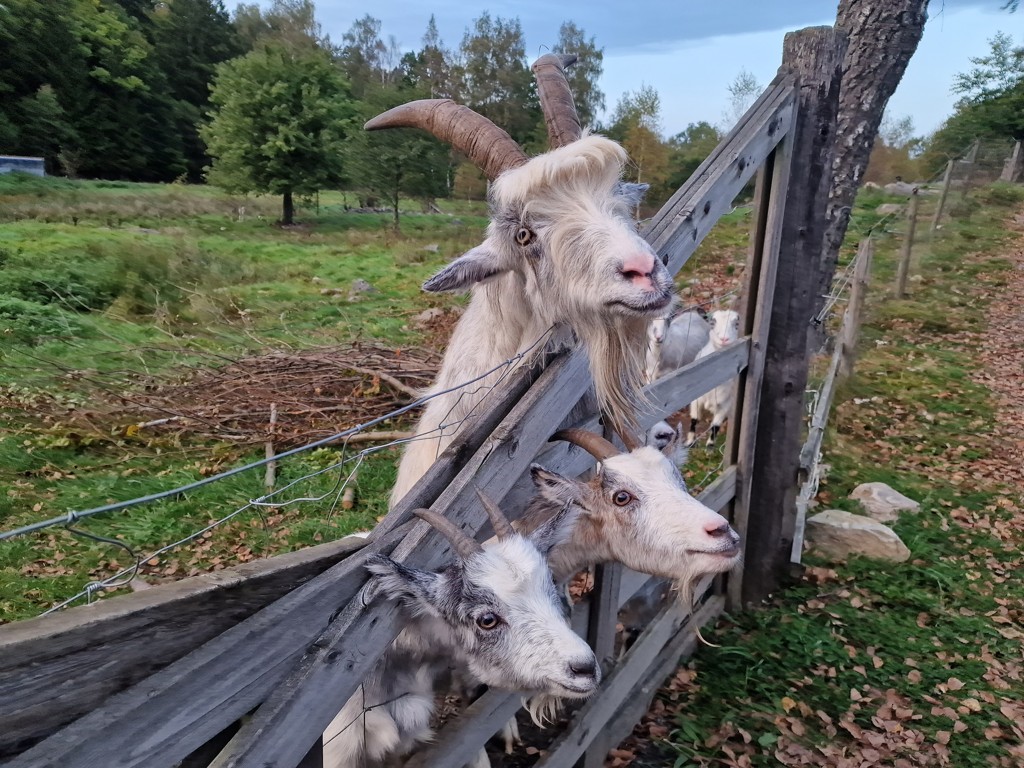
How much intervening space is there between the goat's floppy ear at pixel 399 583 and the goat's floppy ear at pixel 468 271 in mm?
1270

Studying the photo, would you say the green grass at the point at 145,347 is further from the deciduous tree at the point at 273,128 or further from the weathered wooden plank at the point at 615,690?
the deciduous tree at the point at 273,128

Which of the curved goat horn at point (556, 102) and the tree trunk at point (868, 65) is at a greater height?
the tree trunk at point (868, 65)

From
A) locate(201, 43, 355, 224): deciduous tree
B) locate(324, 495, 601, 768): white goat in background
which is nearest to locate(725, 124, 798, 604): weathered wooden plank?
locate(324, 495, 601, 768): white goat in background

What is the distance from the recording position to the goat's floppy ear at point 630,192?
277cm

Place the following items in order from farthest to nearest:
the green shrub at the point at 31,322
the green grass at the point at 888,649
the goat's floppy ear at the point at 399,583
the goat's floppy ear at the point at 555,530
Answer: the green shrub at the point at 31,322
the green grass at the point at 888,649
the goat's floppy ear at the point at 555,530
the goat's floppy ear at the point at 399,583

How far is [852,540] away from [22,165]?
125 ft

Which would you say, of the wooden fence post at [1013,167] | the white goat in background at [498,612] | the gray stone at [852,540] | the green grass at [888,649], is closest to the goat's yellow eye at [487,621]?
the white goat in background at [498,612]

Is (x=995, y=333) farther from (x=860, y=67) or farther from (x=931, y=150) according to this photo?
(x=931, y=150)

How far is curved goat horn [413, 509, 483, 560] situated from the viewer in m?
1.75

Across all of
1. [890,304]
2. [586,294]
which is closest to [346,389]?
[586,294]

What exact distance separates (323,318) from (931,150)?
1264 inches

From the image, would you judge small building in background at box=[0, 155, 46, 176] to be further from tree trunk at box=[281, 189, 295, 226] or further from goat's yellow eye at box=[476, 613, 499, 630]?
goat's yellow eye at box=[476, 613, 499, 630]

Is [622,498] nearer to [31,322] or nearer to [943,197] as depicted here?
[31,322]

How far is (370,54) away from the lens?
61.8 m
